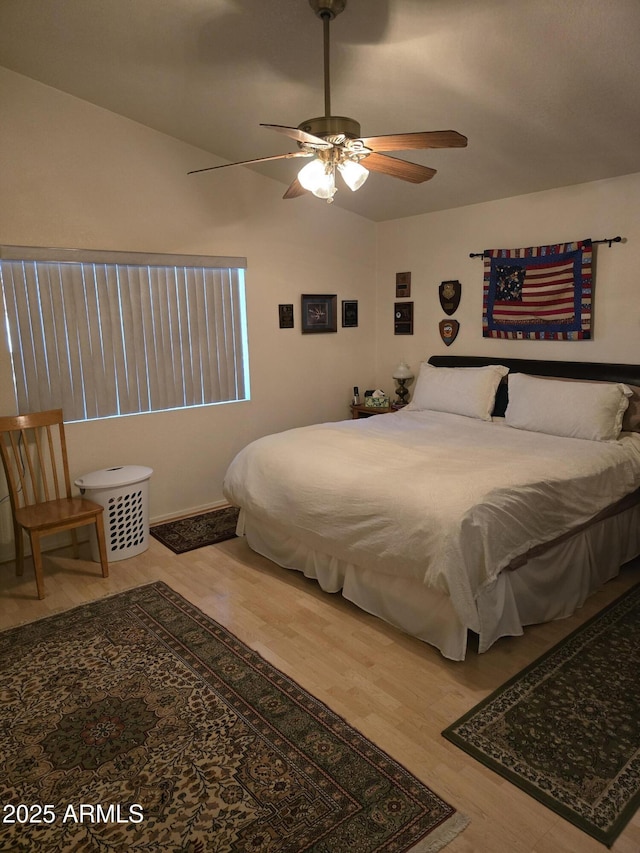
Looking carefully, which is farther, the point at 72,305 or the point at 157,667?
the point at 72,305

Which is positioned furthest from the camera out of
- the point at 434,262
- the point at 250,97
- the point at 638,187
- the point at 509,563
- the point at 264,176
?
the point at 434,262

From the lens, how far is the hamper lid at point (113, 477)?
11.4 feet

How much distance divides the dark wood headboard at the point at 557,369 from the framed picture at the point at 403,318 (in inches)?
25.0

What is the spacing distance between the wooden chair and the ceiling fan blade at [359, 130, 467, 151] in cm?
245

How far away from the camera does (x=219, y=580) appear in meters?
3.30

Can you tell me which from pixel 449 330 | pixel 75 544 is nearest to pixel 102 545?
pixel 75 544

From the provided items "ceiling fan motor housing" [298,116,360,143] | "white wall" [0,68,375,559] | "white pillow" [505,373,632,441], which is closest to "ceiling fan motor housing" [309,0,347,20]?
"ceiling fan motor housing" [298,116,360,143]

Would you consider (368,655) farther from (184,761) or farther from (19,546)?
(19,546)

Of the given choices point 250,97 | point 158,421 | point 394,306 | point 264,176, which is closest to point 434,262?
point 394,306

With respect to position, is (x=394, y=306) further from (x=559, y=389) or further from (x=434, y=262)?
(x=559, y=389)

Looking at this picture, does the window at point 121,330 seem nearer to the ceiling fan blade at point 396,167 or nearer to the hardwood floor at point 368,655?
the hardwood floor at point 368,655

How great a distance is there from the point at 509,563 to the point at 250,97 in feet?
9.52

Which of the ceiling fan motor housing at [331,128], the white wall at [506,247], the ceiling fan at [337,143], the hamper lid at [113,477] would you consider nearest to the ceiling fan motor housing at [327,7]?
the ceiling fan at [337,143]

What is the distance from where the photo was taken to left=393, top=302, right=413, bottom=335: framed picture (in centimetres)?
519
